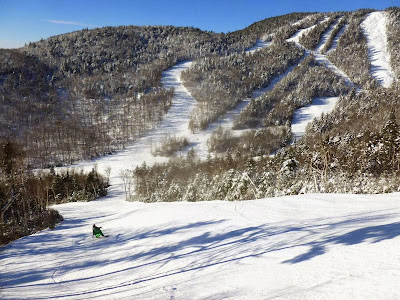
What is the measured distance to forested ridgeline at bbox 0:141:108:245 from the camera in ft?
82.9

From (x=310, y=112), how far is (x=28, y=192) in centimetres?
14241

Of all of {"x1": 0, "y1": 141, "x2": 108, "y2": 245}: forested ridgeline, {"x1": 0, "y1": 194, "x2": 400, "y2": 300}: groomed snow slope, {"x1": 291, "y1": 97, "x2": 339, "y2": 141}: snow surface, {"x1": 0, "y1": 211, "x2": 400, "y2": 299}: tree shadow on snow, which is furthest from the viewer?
{"x1": 291, "y1": 97, "x2": 339, "y2": 141}: snow surface

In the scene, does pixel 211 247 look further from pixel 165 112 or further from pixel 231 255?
pixel 165 112

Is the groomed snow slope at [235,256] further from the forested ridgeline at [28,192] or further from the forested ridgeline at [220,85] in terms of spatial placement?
the forested ridgeline at [220,85]

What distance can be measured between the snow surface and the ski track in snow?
118794 mm

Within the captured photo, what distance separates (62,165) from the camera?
363 ft

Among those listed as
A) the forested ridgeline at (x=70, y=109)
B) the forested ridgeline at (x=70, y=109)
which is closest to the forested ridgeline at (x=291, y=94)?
the forested ridgeline at (x=70, y=109)

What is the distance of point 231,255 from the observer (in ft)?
29.6

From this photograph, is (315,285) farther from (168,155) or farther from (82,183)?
(168,155)

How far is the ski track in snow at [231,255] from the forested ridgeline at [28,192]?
33.3 ft

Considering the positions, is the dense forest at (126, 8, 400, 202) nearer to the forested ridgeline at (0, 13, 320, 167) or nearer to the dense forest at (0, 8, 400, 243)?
the dense forest at (0, 8, 400, 243)

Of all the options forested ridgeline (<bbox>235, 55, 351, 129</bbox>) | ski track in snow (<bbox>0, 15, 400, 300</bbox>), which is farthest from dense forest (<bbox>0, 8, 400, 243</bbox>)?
ski track in snow (<bbox>0, 15, 400, 300</bbox>)

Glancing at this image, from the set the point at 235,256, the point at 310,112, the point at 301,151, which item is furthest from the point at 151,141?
the point at 235,256

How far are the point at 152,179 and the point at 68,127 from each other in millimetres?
95337
